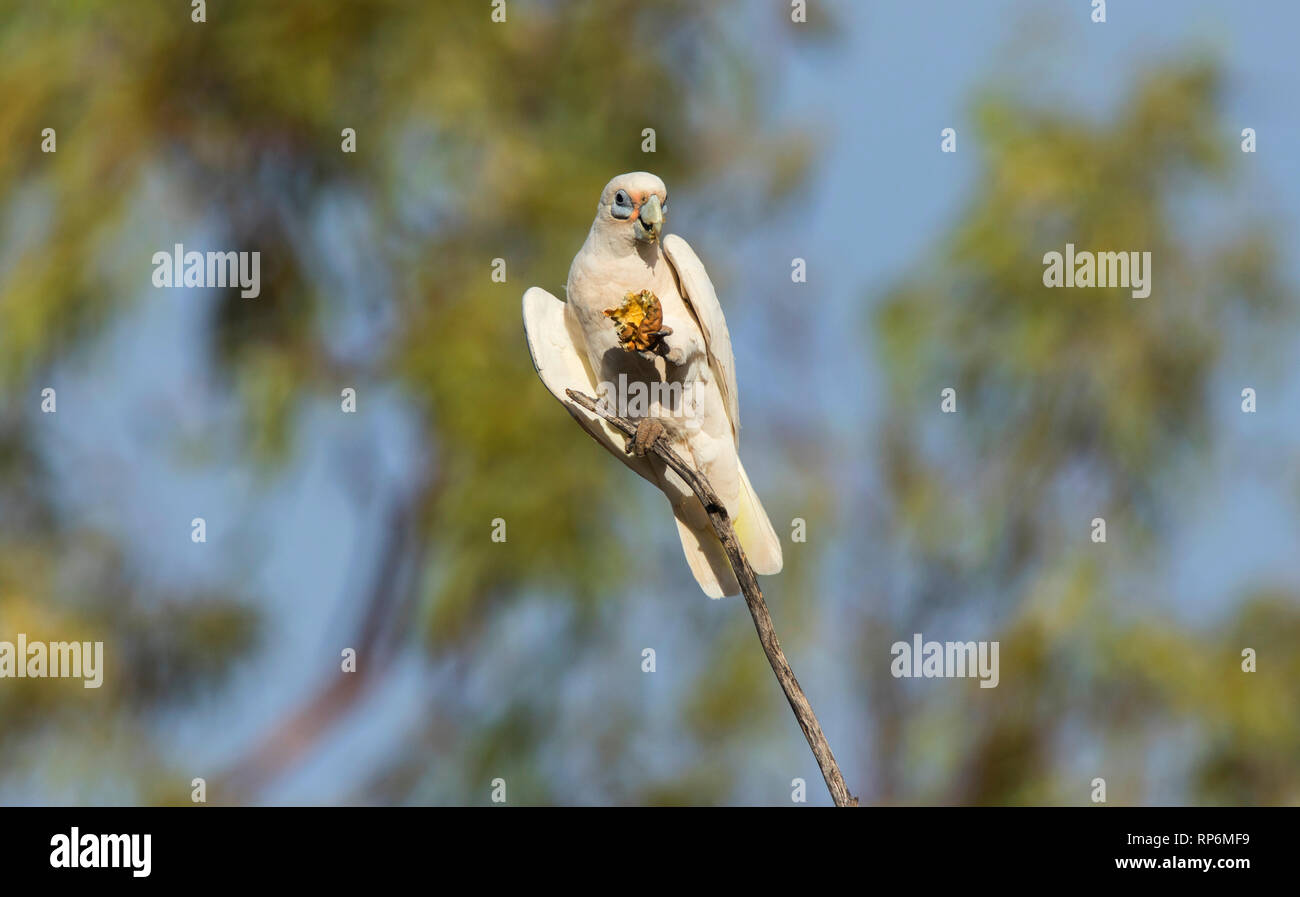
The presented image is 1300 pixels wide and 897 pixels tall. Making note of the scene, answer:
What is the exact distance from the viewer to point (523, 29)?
8.86 meters

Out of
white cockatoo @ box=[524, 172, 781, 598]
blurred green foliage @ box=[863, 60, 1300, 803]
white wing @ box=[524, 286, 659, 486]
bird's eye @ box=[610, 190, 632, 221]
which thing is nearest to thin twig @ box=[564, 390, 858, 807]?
white cockatoo @ box=[524, 172, 781, 598]

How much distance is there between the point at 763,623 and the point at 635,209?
1.29m

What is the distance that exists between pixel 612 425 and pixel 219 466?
423 centimetres

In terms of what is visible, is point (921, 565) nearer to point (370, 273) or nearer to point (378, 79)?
point (370, 273)

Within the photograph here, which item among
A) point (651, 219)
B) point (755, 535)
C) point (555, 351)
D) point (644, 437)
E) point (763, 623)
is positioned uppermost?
point (651, 219)

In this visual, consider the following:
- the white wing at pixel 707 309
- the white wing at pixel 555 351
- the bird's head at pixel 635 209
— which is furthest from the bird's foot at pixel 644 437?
the bird's head at pixel 635 209

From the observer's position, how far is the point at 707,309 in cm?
429

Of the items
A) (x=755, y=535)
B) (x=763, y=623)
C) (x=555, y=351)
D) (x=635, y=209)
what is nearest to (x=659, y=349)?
(x=635, y=209)

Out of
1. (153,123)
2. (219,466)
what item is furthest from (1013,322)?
(153,123)

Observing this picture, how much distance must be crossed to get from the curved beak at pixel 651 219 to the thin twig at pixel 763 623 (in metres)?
0.51

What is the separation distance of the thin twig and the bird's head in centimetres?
52

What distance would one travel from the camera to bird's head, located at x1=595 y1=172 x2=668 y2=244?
13.4 feet

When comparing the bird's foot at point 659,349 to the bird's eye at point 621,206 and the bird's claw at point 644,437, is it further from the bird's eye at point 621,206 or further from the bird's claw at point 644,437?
the bird's eye at point 621,206

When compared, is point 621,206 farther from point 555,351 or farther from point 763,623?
point 763,623
